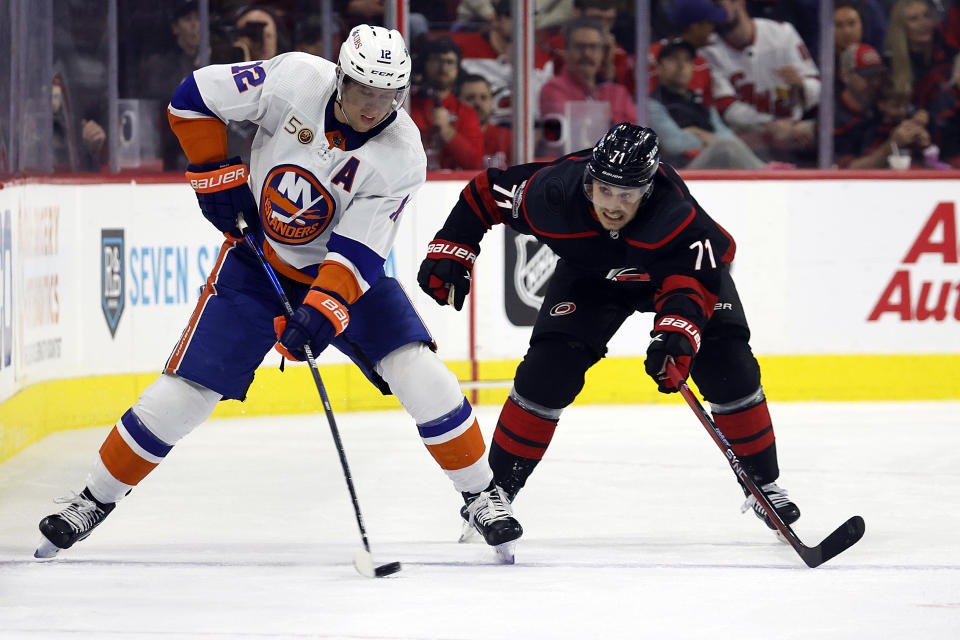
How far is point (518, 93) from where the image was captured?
6.43 metres

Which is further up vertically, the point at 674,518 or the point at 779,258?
the point at 779,258

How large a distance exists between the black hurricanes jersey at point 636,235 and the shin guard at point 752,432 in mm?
306

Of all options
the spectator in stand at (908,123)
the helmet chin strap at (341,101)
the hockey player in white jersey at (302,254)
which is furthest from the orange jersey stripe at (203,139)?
the spectator in stand at (908,123)

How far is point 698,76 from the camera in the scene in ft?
21.5

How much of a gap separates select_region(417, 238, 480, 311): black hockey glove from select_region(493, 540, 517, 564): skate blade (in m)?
0.55

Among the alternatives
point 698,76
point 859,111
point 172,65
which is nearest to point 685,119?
point 698,76

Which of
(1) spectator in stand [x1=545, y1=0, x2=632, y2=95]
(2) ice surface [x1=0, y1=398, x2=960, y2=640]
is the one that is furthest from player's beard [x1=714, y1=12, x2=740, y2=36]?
(2) ice surface [x1=0, y1=398, x2=960, y2=640]

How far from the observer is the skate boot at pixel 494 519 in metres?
3.32

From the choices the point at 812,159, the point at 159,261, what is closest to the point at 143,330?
the point at 159,261

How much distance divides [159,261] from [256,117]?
247 cm

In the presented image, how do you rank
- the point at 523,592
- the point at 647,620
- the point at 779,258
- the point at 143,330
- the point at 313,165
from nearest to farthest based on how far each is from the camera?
the point at 647,620
the point at 523,592
the point at 313,165
the point at 143,330
the point at 779,258

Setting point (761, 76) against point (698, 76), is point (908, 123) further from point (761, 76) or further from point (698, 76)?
point (698, 76)

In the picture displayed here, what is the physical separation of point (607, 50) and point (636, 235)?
3269mm

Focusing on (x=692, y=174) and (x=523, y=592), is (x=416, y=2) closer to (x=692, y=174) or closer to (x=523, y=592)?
(x=692, y=174)
